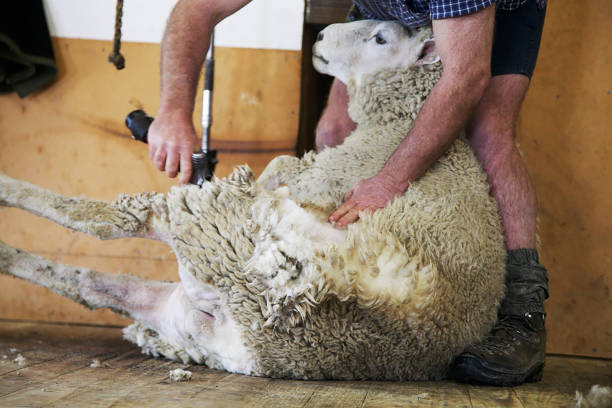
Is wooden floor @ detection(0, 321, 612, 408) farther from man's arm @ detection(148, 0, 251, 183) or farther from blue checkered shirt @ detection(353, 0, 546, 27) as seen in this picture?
blue checkered shirt @ detection(353, 0, 546, 27)

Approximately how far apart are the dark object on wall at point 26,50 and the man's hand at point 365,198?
157 cm

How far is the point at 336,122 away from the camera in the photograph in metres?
2.35

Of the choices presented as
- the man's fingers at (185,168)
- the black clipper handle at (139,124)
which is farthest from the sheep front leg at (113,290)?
the black clipper handle at (139,124)

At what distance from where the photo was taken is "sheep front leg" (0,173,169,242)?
1629 mm

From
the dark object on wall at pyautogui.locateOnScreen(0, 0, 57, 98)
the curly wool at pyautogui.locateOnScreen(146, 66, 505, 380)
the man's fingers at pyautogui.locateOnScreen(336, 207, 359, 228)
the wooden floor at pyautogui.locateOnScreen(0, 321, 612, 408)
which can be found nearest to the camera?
→ the wooden floor at pyautogui.locateOnScreen(0, 321, 612, 408)

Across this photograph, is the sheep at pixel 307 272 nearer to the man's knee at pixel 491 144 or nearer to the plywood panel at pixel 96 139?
the man's knee at pixel 491 144

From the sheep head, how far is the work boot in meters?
0.70

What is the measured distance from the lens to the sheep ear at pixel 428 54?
1917mm

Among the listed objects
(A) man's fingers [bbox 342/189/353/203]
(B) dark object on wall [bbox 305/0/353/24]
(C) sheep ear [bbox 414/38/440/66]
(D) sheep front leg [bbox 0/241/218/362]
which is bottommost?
(D) sheep front leg [bbox 0/241/218/362]

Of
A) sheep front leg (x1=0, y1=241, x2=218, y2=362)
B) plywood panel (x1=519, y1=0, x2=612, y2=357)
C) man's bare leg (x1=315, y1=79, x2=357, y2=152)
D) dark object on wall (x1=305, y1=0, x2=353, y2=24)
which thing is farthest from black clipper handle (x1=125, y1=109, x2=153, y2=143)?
plywood panel (x1=519, y1=0, x2=612, y2=357)

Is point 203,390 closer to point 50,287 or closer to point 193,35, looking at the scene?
point 50,287

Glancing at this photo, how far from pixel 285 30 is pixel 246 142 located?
503mm

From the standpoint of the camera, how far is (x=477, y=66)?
1.70 metres

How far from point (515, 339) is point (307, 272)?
0.72 meters
